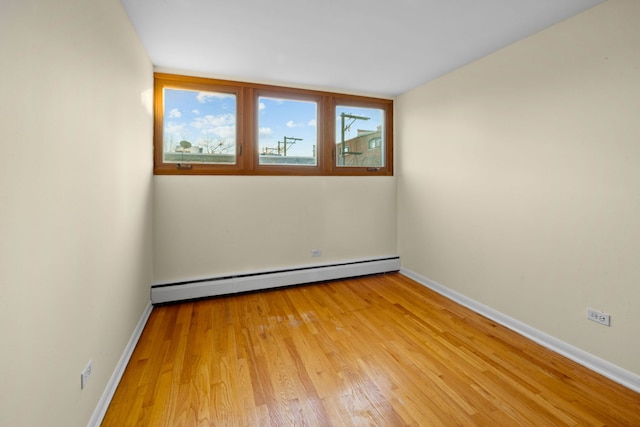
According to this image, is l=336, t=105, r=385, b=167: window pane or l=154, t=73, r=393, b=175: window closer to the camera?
l=154, t=73, r=393, b=175: window

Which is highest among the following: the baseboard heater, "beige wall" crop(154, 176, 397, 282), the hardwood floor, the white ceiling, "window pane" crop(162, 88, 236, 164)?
the white ceiling

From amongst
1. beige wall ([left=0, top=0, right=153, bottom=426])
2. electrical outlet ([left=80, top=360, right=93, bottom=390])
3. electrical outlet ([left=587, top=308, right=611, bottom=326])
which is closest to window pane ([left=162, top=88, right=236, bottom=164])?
beige wall ([left=0, top=0, right=153, bottom=426])

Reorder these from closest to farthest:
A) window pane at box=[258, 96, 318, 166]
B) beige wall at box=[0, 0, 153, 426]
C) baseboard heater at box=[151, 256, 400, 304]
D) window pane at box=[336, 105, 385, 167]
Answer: beige wall at box=[0, 0, 153, 426], baseboard heater at box=[151, 256, 400, 304], window pane at box=[258, 96, 318, 166], window pane at box=[336, 105, 385, 167]

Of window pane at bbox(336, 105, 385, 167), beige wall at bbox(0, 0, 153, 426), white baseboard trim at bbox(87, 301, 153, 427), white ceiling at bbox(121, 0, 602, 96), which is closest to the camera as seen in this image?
beige wall at bbox(0, 0, 153, 426)

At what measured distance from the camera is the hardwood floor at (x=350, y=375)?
1.65 m

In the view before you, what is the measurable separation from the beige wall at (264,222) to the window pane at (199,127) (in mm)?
277

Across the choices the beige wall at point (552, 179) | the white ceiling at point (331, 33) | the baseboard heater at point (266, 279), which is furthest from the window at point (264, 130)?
the baseboard heater at point (266, 279)

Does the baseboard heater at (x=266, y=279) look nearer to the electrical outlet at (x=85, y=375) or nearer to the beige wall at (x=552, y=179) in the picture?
the beige wall at (x=552, y=179)

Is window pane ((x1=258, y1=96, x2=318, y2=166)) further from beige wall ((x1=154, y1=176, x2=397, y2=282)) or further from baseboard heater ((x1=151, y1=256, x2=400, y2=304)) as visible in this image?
baseboard heater ((x1=151, y1=256, x2=400, y2=304))

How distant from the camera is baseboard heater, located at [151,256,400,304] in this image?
3.20m

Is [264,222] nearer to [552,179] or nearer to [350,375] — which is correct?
[350,375]

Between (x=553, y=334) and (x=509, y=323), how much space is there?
14.3 inches

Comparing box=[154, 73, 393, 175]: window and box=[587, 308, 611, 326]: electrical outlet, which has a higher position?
box=[154, 73, 393, 175]: window

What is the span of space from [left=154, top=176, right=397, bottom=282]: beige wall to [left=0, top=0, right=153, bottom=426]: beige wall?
110cm
